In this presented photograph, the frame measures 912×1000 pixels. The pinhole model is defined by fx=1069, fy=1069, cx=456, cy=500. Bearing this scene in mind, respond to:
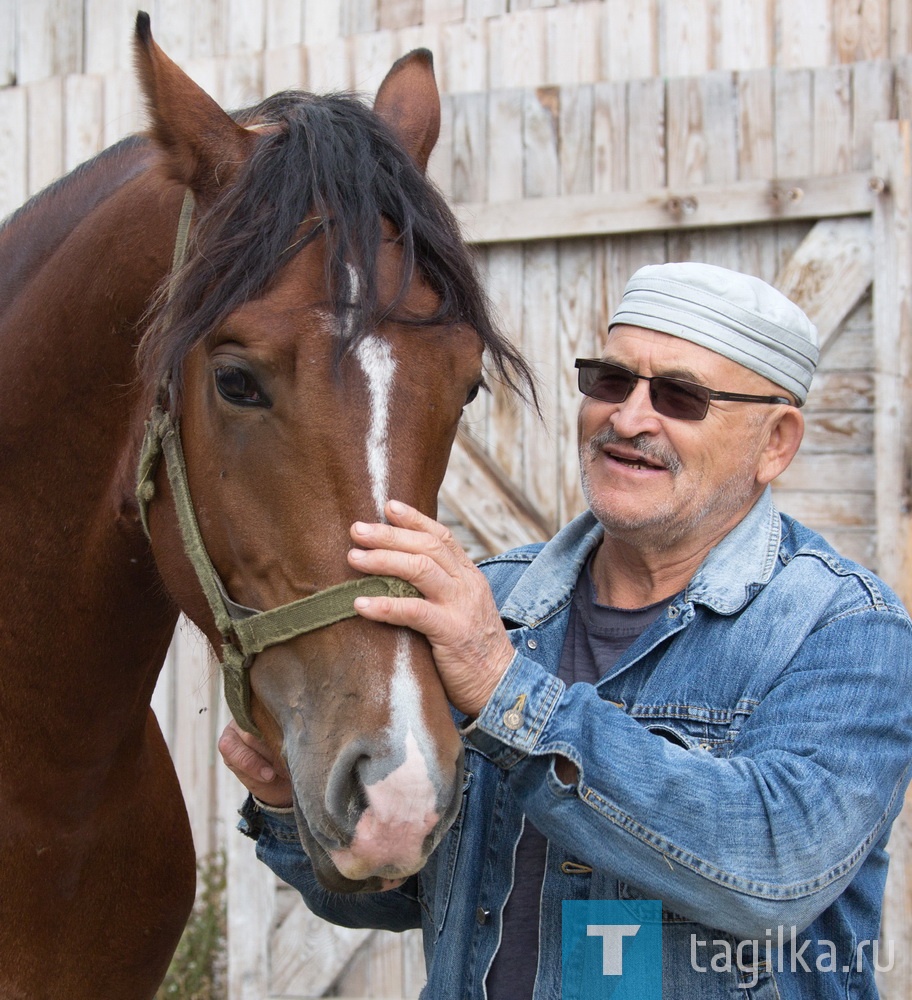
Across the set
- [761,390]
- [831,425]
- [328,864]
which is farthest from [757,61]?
[328,864]

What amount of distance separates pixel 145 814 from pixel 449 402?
3.80 ft

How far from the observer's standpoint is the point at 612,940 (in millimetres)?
1694

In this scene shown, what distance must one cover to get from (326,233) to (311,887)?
1.24 metres

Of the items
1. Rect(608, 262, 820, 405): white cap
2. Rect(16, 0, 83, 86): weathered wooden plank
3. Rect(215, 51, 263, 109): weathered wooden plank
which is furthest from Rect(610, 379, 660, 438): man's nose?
Rect(16, 0, 83, 86): weathered wooden plank

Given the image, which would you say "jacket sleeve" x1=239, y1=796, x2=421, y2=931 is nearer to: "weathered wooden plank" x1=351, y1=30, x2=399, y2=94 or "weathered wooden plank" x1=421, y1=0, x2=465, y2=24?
"weathered wooden plank" x1=351, y1=30, x2=399, y2=94

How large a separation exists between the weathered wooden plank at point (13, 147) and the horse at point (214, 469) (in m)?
3.07

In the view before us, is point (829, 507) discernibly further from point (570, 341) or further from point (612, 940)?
point (612, 940)

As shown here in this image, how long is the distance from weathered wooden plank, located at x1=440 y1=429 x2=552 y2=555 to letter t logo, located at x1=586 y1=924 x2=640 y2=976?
92.6 inches

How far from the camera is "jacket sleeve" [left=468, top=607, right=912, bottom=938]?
1.51 metres

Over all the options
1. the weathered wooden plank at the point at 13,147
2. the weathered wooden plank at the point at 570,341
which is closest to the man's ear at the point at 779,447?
the weathered wooden plank at the point at 570,341

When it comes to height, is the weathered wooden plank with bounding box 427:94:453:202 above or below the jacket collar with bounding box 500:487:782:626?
above

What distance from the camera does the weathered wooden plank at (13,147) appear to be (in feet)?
15.8

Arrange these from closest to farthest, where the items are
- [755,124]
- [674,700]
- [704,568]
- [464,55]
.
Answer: [674,700]
[704,568]
[755,124]
[464,55]

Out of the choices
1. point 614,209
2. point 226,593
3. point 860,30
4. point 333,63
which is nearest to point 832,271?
point 614,209
